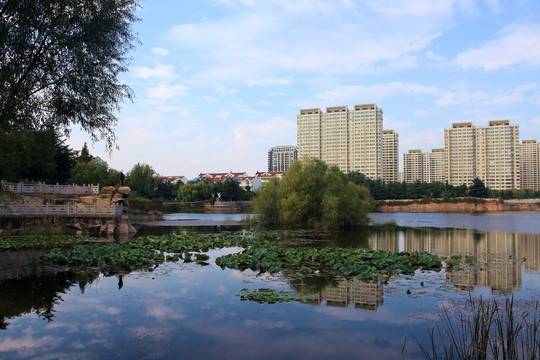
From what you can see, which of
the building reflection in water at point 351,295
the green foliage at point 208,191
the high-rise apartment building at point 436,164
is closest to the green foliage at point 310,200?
the building reflection in water at point 351,295

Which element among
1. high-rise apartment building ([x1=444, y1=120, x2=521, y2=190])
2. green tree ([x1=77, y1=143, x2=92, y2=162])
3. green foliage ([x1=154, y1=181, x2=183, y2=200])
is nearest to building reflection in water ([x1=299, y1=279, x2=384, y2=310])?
green tree ([x1=77, y1=143, x2=92, y2=162])

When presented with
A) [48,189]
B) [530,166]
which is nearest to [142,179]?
[48,189]

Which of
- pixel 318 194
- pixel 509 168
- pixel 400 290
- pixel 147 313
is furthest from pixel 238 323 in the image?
pixel 509 168

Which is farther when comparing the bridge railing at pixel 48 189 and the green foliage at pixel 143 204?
the green foliage at pixel 143 204

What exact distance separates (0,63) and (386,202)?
93.1m

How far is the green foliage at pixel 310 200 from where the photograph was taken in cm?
3531

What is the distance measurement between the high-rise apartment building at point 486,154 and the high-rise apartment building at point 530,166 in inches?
896

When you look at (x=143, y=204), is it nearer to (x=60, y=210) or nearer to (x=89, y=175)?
(x=89, y=175)

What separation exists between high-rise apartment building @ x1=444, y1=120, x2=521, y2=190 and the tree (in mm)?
145954

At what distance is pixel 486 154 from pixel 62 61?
148 meters

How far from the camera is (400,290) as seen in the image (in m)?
10.6

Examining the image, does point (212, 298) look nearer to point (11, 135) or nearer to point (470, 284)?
point (11, 135)

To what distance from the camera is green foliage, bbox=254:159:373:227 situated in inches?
1390

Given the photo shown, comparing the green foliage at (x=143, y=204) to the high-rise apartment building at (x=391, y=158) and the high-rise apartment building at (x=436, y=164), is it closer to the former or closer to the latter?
the high-rise apartment building at (x=391, y=158)
